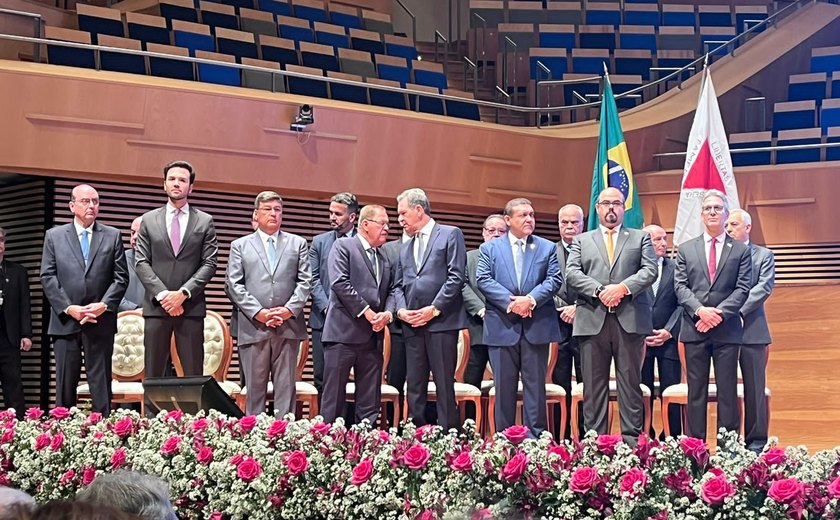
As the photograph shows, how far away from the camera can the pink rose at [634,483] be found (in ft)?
8.69

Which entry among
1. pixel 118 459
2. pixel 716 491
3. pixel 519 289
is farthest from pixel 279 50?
pixel 716 491

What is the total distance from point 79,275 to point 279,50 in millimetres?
4618

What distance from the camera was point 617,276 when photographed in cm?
536

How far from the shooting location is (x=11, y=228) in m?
8.00

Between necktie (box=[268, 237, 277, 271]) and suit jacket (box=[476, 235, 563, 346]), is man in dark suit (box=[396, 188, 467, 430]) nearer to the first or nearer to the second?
suit jacket (box=[476, 235, 563, 346])

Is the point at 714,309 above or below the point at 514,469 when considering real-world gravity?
above

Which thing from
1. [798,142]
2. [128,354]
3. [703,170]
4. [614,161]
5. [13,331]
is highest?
[798,142]

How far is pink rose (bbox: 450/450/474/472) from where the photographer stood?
111 inches

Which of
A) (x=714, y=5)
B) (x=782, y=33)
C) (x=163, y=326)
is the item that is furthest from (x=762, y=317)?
(x=714, y=5)

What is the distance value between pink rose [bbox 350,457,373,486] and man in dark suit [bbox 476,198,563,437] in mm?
2502

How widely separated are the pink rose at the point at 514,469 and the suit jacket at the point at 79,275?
127 inches

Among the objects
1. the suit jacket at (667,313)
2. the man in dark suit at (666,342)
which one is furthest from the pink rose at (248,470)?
the suit jacket at (667,313)

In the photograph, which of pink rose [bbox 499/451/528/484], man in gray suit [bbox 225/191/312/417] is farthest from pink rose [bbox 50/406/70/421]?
pink rose [bbox 499/451/528/484]

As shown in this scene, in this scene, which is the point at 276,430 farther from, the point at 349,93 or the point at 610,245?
the point at 349,93
